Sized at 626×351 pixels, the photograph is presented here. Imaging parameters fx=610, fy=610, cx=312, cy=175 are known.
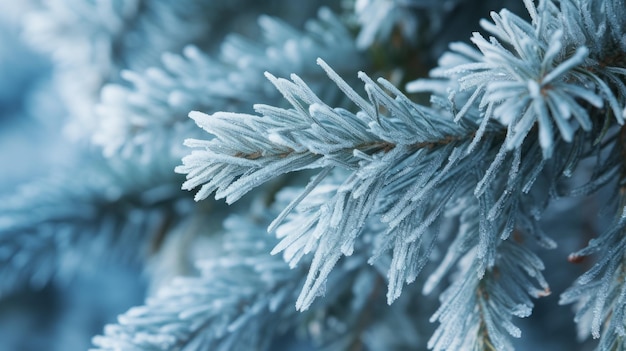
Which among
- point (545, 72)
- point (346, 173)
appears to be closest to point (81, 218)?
point (346, 173)

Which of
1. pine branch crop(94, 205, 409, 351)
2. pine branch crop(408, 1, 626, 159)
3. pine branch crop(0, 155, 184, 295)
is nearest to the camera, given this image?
pine branch crop(408, 1, 626, 159)

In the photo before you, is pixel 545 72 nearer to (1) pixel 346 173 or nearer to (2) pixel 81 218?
(1) pixel 346 173

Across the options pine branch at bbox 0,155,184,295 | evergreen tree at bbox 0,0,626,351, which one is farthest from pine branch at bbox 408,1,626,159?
pine branch at bbox 0,155,184,295

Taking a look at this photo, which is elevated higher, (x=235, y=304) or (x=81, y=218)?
(x=81, y=218)

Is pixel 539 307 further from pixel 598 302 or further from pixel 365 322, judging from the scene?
pixel 598 302

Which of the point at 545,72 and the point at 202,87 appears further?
the point at 202,87

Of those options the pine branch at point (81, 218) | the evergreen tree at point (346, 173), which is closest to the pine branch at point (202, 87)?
the evergreen tree at point (346, 173)

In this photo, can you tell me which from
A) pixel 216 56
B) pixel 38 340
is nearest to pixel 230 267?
pixel 216 56

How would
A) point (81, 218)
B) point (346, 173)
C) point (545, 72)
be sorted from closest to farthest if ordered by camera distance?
point (545, 72) < point (346, 173) < point (81, 218)

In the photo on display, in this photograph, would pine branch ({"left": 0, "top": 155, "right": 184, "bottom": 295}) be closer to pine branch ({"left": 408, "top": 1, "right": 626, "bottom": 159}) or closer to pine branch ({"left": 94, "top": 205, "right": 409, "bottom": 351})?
pine branch ({"left": 94, "top": 205, "right": 409, "bottom": 351})
